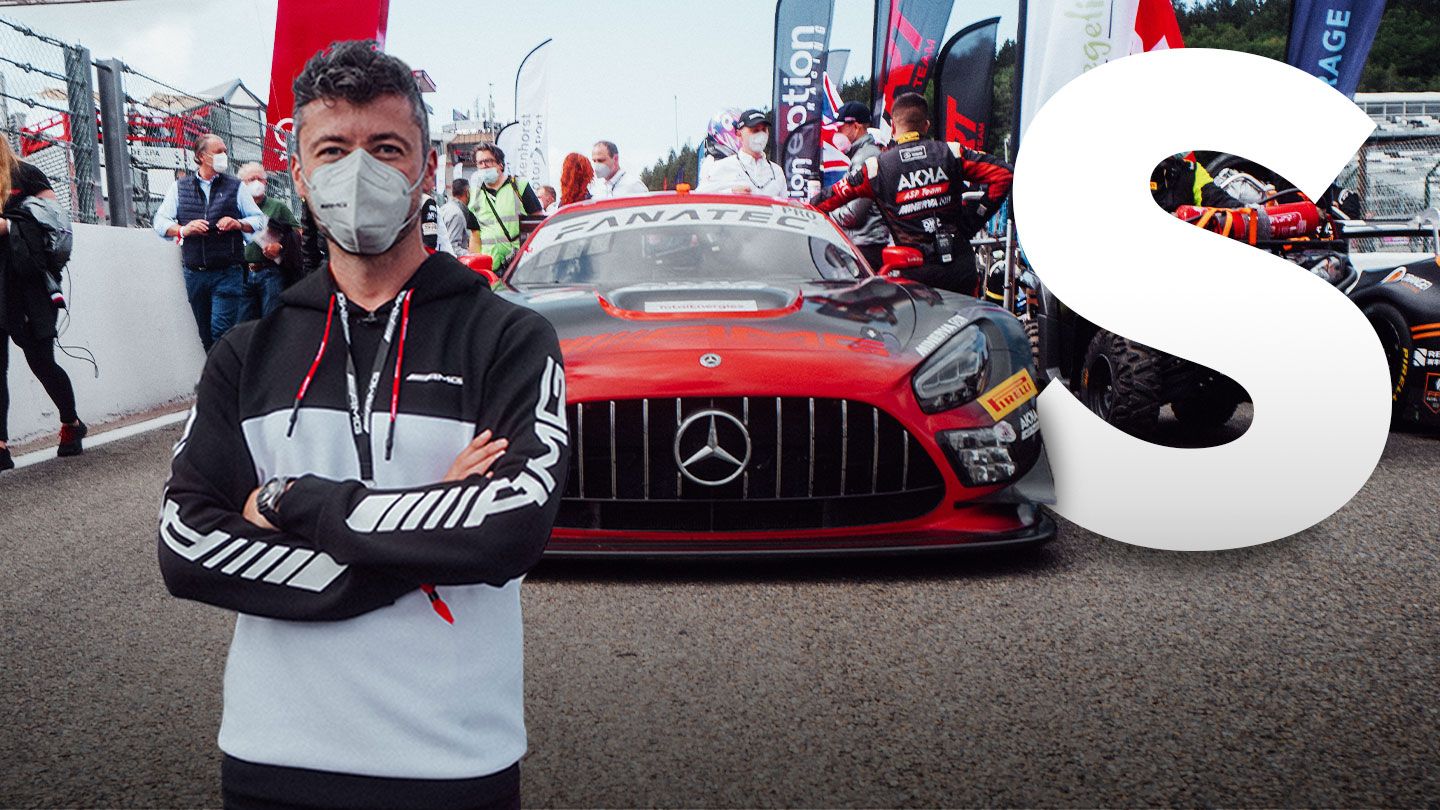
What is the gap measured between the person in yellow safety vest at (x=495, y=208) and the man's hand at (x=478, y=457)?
9.48 meters

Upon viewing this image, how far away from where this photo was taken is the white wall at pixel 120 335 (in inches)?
322

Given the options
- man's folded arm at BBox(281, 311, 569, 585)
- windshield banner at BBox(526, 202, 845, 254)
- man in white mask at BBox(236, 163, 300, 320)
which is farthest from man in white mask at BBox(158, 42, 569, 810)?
man in white mask at BBox(236, 163, 300, 320)

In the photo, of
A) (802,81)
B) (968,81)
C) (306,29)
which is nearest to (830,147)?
(802,81)

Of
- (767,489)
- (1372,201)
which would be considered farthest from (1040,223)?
(1372,201)

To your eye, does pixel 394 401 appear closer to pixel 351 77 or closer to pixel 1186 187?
pixel 351 77

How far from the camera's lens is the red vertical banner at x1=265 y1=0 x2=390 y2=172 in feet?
39.0

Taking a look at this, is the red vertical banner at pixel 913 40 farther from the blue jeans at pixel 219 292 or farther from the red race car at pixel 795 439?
the red race car at pixel 795 439

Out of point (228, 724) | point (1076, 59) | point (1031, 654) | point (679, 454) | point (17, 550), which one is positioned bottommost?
point (17, 550)

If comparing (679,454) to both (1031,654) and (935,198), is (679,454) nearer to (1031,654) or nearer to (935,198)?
(1031,654)

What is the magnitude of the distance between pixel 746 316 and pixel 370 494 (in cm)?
294

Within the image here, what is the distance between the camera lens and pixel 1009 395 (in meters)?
4.28

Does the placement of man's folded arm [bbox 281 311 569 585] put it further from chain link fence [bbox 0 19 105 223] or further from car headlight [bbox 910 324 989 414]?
chain link fence [bbox 0 19 105 223]

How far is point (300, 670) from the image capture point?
1580mm

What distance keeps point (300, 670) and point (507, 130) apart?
24.0 meters
